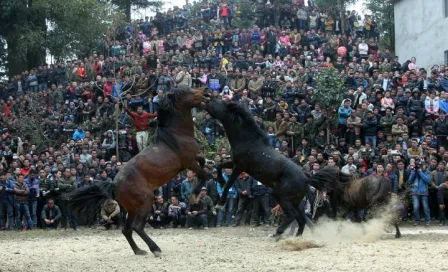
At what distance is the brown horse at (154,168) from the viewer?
1175cm

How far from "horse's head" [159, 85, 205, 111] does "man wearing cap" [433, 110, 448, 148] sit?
37.0 feet

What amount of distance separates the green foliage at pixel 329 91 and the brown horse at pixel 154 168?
36.4ft

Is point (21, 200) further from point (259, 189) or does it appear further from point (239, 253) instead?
point (239, 253)

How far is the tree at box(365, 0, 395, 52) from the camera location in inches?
1661

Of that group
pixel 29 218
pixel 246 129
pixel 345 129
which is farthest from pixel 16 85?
pixel 246 129

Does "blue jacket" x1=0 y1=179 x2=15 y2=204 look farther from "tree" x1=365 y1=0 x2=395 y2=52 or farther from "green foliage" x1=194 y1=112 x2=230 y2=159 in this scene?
"tree" x1=365 y1=0 x2=395 y2=52

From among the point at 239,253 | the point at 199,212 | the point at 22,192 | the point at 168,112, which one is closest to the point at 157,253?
the point at 239,253

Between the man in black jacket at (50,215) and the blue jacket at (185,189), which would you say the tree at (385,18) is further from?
the man in black jacket at (50,215)

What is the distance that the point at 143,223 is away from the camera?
11.8 metres

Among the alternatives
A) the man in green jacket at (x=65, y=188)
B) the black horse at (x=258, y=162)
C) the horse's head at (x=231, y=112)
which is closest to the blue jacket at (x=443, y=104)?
the black horse at (x=258, y=162)

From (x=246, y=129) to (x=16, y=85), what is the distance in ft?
59.5

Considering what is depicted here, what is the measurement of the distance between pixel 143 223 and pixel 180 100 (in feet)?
7.51

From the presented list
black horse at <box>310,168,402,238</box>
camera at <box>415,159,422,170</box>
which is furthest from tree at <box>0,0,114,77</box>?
black horse at <box>310,168,402,238</box>

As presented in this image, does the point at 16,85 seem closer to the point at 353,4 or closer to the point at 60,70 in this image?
the point at 60,70
